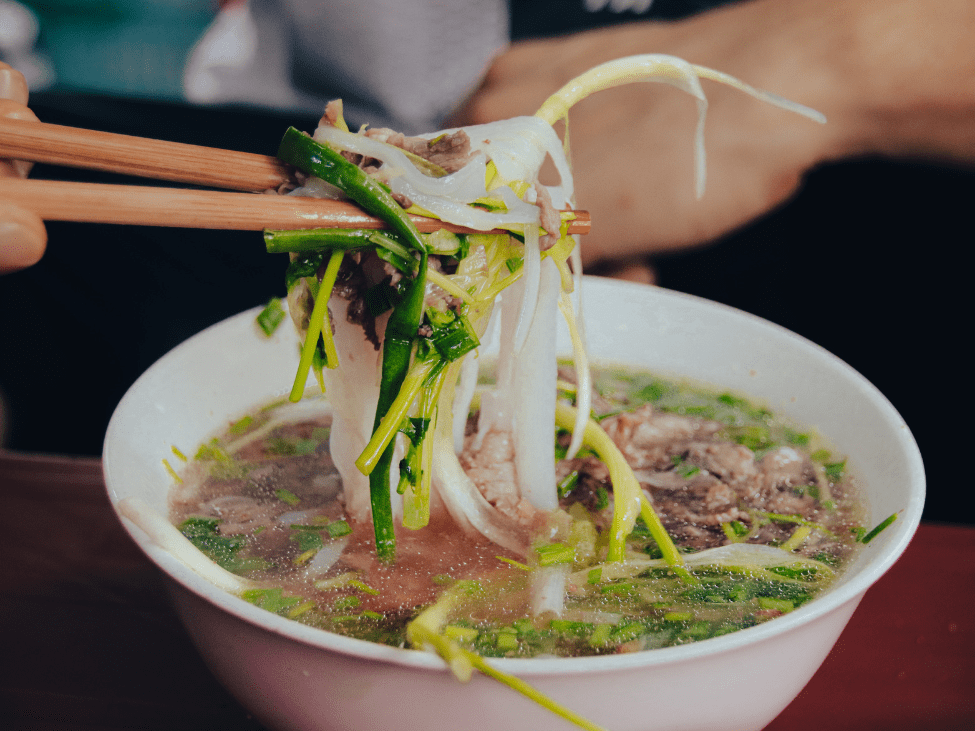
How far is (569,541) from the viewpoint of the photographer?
0.95m

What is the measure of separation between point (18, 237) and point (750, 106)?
2118 millimetres

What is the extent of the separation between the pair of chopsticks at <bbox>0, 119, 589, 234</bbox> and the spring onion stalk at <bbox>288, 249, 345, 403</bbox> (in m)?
0.05

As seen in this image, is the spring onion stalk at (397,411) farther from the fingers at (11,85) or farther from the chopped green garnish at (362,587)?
the fingers at (11,85)

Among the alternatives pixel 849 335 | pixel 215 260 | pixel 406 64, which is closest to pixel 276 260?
pixel 215 260

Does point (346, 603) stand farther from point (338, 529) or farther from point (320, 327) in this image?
point (320, 327)

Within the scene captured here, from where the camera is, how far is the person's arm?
1954 mm

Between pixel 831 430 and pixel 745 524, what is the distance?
26cm

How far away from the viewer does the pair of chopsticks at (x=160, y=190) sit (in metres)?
0.67

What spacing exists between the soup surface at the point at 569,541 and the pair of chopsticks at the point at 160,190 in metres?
0.42

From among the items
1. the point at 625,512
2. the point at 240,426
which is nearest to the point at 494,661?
the point at 625,512

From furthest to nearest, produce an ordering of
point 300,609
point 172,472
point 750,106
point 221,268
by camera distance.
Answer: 1. point 221,268
2. point 750,106
3. point 172,472
4. point 300,609

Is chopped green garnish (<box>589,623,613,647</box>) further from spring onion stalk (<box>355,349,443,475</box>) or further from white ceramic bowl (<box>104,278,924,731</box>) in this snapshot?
spring onion stalk (<box>355,349,443,475</box>)

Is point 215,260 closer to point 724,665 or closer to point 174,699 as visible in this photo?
point 174,699

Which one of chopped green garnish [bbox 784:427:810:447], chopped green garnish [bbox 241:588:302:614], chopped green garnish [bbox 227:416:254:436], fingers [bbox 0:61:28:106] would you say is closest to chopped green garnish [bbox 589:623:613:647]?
chopped green garnish [bbox 241:588:302:614]
